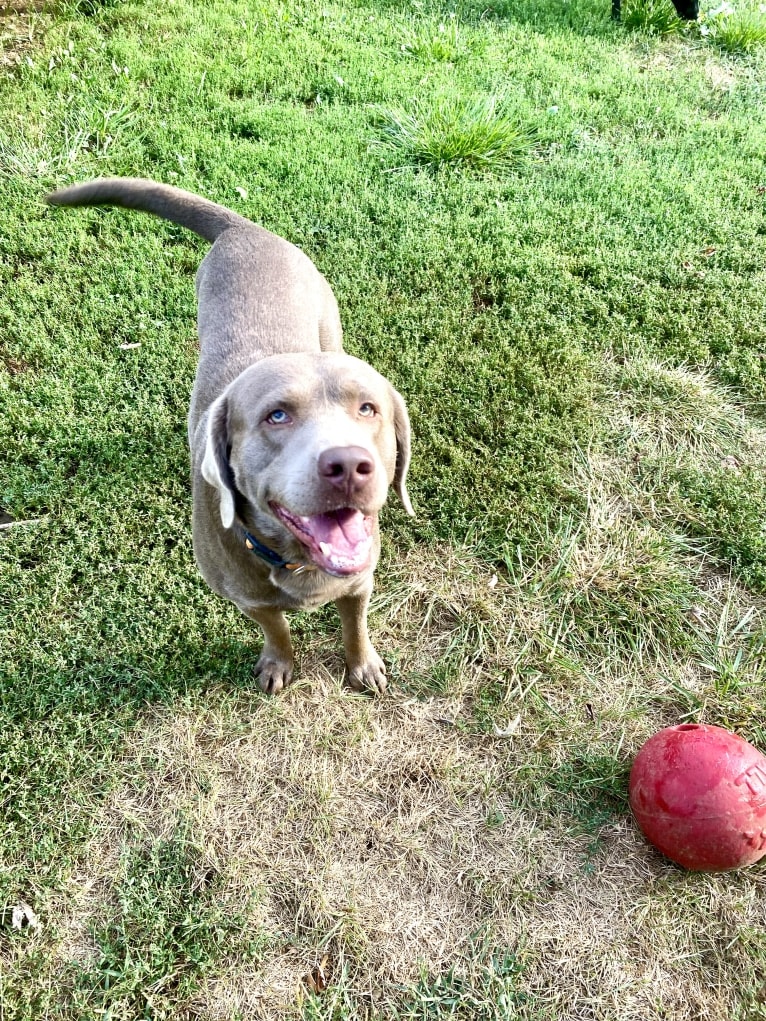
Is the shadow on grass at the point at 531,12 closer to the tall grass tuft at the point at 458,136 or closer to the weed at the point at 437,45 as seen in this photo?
the weed at the point at 437,45

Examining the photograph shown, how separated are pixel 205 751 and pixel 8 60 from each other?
5795 millimetres

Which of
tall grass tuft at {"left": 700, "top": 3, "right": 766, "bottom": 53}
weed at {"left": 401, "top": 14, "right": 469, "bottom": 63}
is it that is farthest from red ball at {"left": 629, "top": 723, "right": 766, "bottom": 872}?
tall grass tuft at {"left": 700, "top": 3, "right": 766, "bottom": 53}

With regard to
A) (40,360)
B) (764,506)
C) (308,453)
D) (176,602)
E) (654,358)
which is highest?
(308,453)

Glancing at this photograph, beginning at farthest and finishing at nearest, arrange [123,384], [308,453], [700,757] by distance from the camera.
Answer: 1. [123,384]
2. [700,757]
3. [308,453]

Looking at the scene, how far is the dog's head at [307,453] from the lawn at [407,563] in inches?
41.6

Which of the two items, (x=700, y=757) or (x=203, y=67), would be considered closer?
(x=700, y=757)

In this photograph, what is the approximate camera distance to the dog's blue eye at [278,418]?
2.14 metres

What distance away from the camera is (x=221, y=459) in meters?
2.27

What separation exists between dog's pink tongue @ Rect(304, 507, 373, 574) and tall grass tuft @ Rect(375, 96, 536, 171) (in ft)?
12.9

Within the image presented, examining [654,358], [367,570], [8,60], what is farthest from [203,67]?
[367,570]

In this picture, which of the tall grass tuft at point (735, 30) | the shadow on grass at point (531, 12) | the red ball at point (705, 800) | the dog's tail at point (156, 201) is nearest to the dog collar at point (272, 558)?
the red ball at point (705, 800)

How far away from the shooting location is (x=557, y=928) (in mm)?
2428

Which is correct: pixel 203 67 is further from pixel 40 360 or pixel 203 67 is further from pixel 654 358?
pixel 654 358

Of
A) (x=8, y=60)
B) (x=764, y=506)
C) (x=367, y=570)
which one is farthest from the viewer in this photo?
(x=8, y=60)
